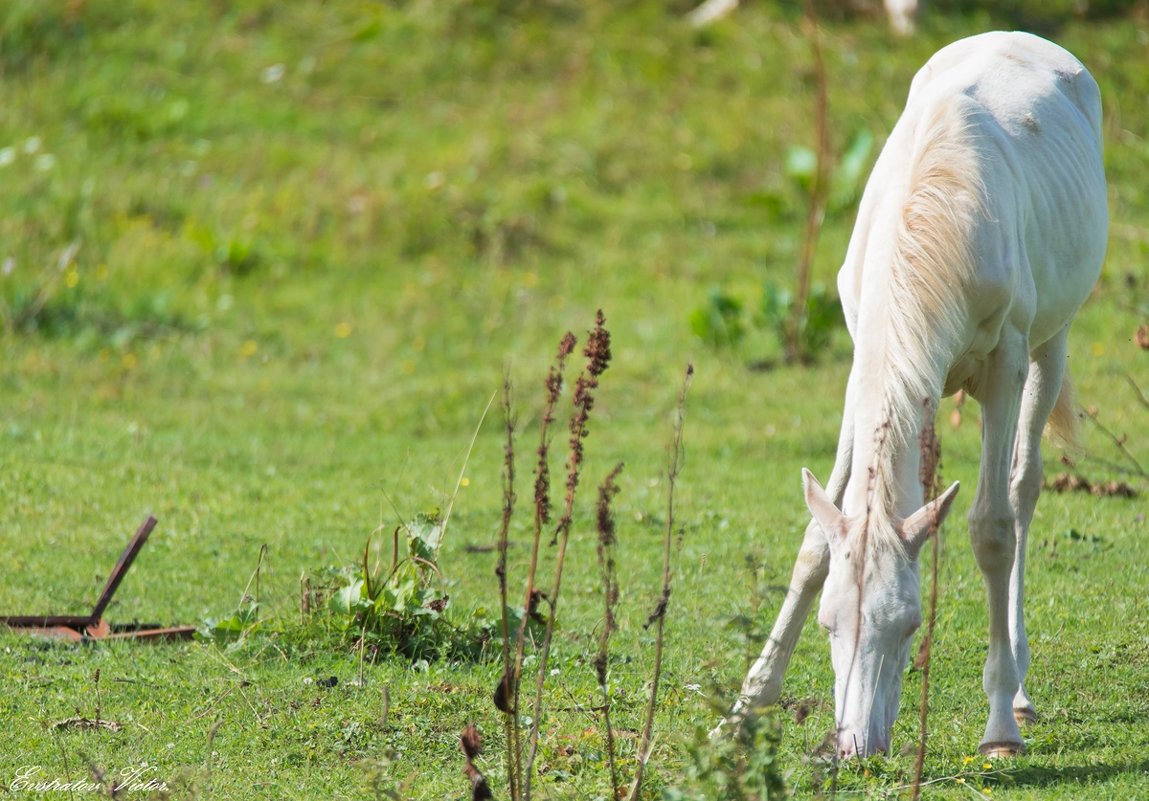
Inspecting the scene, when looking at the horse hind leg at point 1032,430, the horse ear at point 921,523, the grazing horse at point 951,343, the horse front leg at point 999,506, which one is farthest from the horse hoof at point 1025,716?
the horse ear at point 921,523

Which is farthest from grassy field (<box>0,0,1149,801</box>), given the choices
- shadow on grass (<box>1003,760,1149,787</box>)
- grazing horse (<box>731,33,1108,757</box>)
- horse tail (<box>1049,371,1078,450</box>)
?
horse tail (<box>1049,371,1078,450</box>)

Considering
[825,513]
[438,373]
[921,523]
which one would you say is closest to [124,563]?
[825,513]

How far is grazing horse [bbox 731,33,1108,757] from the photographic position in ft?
11.8

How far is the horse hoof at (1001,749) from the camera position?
415cm

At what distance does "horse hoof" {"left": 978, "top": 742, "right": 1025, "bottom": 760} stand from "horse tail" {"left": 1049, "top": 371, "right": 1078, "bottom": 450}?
199cm

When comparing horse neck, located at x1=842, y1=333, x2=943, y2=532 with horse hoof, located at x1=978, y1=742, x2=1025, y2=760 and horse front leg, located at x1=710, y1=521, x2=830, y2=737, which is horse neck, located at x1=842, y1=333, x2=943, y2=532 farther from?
horse hoof, located at x1=978, y1=742, x2=1025, y2=760

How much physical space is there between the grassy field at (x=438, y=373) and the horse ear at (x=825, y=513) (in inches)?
14.0

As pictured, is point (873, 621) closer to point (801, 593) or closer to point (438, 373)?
point (801, 593)

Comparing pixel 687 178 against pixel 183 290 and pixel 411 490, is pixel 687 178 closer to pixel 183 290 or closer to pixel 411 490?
pixel 183 290

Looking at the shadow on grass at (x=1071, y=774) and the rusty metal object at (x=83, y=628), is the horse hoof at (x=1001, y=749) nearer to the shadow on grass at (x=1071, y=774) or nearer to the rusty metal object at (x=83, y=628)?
the shadow on grass at (x=1071, y=774)

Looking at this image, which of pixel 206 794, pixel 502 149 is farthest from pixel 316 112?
pixel 206 794

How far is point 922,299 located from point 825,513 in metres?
0.71

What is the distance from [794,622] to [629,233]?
27.9 feet

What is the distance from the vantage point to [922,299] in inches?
158
